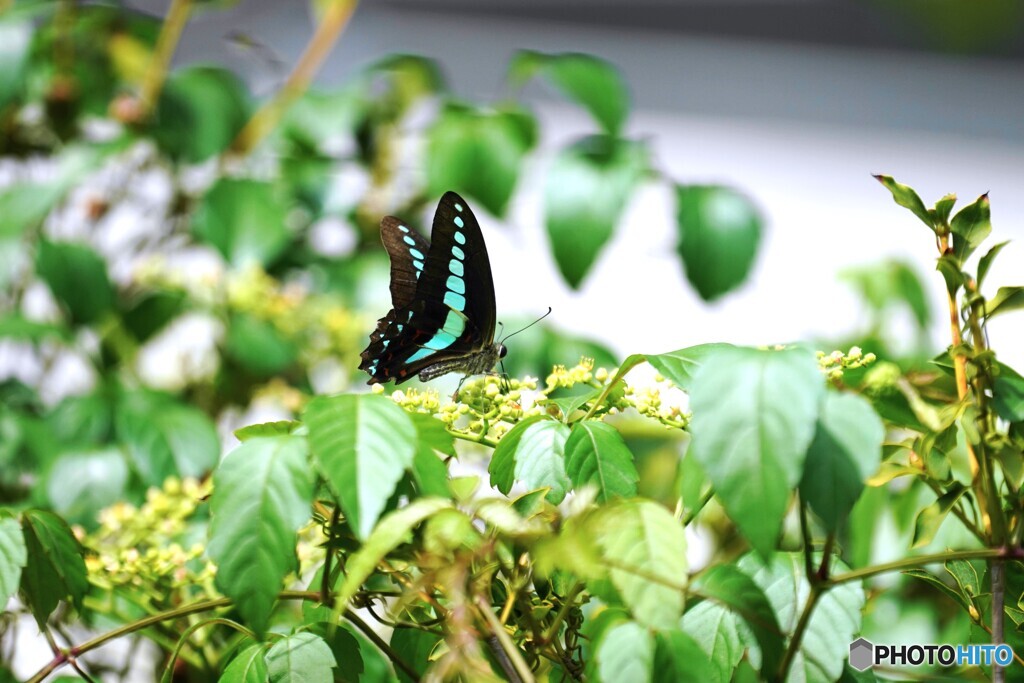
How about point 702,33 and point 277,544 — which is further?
point 702,33

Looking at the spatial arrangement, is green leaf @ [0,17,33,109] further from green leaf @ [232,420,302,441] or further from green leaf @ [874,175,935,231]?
green leaf @ [874,175,935,231]

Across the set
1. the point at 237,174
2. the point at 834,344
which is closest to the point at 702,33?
the point at 834,344

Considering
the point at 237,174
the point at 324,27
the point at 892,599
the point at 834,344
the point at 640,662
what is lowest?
the point at 892,599

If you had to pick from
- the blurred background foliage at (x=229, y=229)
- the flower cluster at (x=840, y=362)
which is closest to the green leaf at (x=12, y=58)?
the blurred background foliage at (x=229, y=229)

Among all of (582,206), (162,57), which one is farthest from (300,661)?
(162,57)

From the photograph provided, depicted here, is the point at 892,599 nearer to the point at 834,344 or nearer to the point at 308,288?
the point at 834,344

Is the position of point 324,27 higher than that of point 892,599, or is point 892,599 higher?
point 324,27

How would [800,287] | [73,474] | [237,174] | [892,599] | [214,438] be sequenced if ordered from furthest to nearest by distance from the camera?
[800,287] < [237,174] < [892,599] < [214,438] < [73,474]

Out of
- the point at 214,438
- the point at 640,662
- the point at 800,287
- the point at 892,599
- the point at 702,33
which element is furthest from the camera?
the point at 702,33
